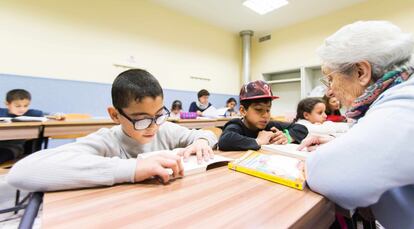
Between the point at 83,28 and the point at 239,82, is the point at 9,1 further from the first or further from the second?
the point at 239,82

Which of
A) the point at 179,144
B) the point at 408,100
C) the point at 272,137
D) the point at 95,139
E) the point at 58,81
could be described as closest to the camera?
the point at 408,100

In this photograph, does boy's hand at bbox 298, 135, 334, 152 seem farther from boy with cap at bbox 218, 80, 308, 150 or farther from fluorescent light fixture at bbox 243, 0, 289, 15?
fluorescent light fixture at bbox 243, 0, 289, 15

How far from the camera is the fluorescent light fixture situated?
3.91m

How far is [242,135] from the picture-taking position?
1.13m

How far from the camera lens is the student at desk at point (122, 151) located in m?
0.46

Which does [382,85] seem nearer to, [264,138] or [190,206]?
[264,138]

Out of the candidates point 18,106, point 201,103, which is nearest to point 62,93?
point 18,106

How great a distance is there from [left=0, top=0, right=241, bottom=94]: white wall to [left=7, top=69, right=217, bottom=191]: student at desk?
121 inches

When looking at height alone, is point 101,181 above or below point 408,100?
below

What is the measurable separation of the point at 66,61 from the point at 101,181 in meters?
3.44

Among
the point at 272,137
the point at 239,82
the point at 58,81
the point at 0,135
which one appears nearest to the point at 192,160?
the point at 272,137

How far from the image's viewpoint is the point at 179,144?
97cm

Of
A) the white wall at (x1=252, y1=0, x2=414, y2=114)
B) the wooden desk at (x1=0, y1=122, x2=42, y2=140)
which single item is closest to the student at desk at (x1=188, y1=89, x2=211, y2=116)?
the white wall at (x1=252, y1=0, x2=414, y2=114)

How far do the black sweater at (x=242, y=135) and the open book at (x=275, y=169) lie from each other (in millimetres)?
188
